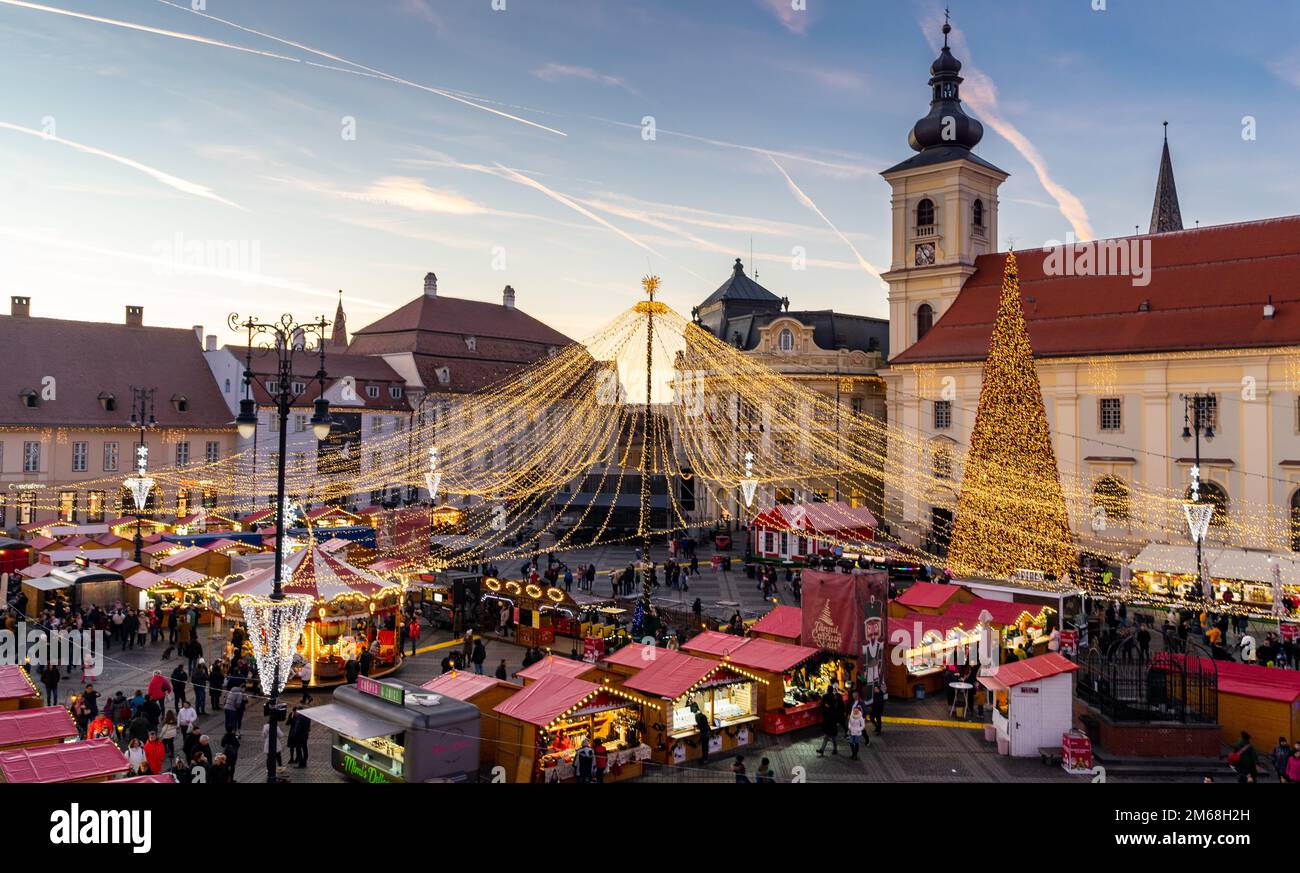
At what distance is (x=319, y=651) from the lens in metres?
23.2

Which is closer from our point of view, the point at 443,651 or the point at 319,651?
the point at 319,651

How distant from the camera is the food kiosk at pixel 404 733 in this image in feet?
49.2

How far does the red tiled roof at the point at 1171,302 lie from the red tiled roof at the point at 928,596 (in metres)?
21.9

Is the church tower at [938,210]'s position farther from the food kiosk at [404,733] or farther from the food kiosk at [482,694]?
the food kiosk at [404,733]

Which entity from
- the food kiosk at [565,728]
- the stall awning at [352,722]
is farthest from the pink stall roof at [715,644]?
the stall awning at [352,722]

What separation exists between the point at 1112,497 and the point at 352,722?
36.6 m

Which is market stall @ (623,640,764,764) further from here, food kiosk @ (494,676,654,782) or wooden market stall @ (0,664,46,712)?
wooden market stall @ (0,664,46,712)

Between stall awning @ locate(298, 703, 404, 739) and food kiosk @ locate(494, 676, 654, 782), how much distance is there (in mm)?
2015

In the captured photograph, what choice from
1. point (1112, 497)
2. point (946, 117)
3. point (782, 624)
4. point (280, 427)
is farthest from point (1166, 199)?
point (280, 427)

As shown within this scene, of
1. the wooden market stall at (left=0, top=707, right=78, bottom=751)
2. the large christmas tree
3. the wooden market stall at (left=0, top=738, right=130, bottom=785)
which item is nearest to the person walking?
the wooden market stall at (left=0, top=738, right=130, bottom=785)
